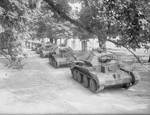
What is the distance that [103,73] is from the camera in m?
8.18

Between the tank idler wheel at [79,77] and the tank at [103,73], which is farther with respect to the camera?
the tank idler wheel at [79,77]

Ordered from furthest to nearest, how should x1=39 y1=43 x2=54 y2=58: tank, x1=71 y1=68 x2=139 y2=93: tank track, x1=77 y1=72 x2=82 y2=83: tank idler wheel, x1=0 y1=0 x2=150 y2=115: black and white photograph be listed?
x1=39 y1=43 x2=54 y2=58: tank → x1=77 y1=72 x2=82 y2=83: tank idler wheel → x1=71 y1=68 x2=139 y2=93: tank track → x1=0 y1=0 x2=150 y2=115: black and white photograph

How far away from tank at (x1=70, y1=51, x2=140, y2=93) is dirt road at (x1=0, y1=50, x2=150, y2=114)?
42 cm

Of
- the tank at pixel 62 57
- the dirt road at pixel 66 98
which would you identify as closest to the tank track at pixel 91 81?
the dirt road at pixel 66 98

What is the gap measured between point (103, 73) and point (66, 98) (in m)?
2.17

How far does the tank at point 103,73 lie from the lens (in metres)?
7.74

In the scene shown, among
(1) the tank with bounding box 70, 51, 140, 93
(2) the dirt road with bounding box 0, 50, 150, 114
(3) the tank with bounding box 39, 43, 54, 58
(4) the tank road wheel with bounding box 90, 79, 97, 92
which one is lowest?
(2) the dirt road with bounding box 0, 50, 150, 114

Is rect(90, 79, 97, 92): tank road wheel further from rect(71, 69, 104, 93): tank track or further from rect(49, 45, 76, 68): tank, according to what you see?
rect(49, 45, 76, 68): tank

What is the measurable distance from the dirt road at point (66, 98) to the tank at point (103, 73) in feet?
1.37

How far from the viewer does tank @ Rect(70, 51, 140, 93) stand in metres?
7.74

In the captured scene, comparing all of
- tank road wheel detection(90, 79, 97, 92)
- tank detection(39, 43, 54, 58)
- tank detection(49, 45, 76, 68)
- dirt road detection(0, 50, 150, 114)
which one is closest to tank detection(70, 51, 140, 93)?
Result: tank road wheel detection(90, 79, 97, 92)

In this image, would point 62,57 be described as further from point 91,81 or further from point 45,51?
point 91,81

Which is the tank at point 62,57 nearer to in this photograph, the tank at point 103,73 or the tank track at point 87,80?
the tank track at point 87,80

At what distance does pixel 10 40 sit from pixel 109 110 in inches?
189
